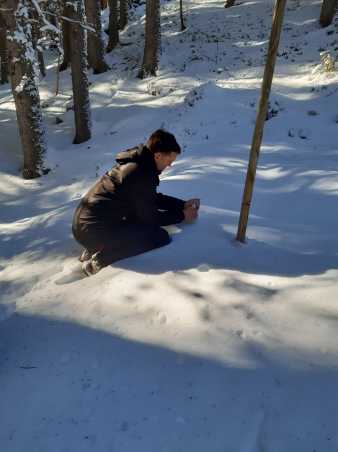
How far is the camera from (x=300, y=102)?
10531 mm

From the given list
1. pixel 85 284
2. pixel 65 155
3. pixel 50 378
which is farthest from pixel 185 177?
pixel 65 155

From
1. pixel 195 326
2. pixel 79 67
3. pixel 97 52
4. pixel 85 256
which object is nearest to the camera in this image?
pixel 195 326

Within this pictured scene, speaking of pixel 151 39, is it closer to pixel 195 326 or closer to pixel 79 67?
pixel 79 67

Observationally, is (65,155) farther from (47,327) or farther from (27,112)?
(47,327)

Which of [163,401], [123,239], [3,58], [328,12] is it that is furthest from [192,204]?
[3,58]

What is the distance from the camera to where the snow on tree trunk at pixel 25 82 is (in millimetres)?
8734

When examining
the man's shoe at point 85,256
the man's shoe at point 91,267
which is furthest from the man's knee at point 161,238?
the man's shoe at point 85,256

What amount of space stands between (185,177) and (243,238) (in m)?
2.53

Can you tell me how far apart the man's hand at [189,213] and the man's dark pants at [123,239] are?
0.46 metres

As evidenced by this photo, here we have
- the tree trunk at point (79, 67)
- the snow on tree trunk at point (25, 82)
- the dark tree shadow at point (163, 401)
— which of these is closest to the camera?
the dark tree shadow at point (163, 401)

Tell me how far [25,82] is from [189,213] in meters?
6.47

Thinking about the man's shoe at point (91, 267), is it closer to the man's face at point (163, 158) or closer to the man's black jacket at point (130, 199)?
the man's black jacket at point (130, 199)

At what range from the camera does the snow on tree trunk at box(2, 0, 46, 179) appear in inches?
344

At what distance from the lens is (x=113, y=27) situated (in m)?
21.8
